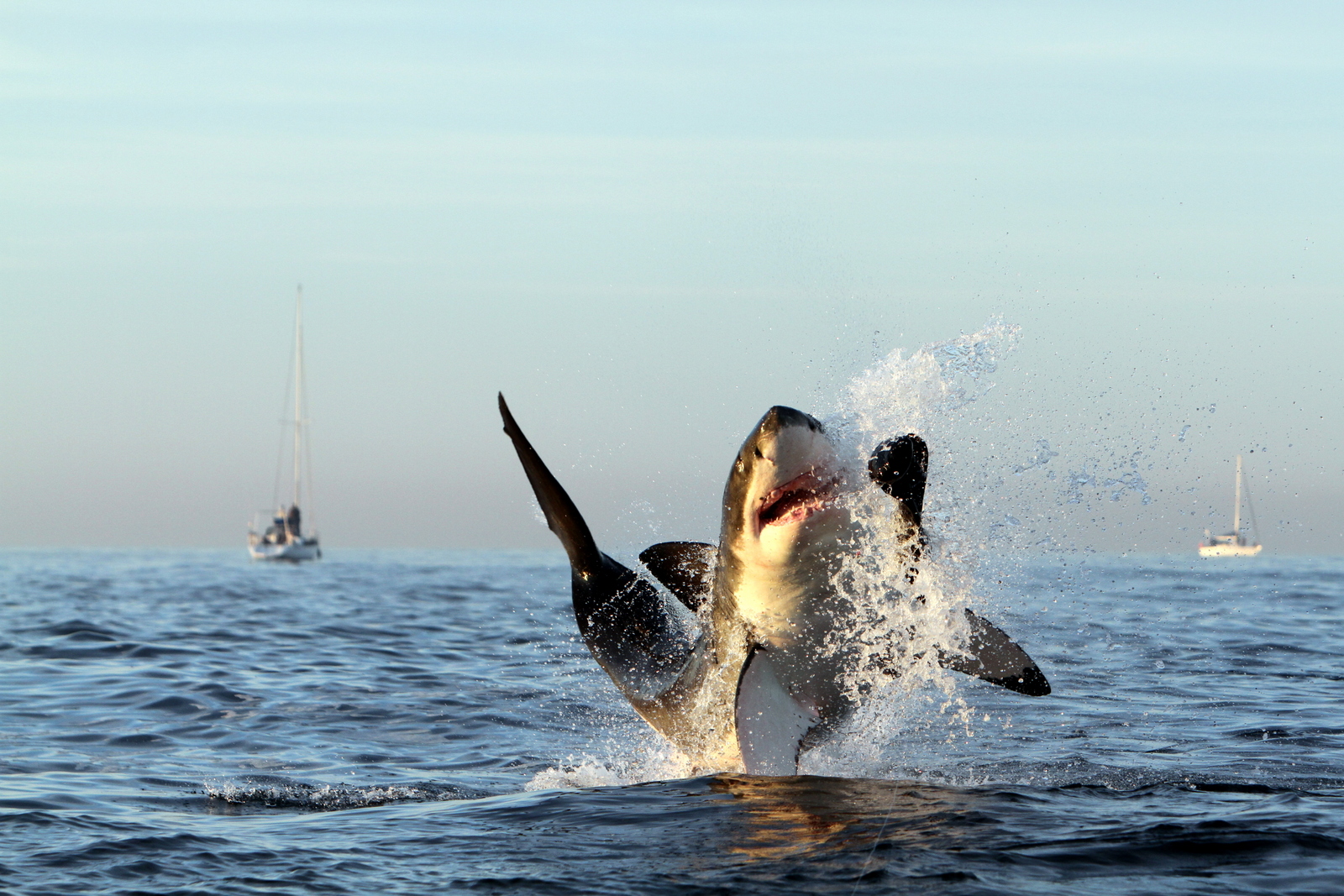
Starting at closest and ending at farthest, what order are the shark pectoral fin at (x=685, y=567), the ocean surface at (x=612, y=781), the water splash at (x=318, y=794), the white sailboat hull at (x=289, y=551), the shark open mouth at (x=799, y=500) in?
the ocean surface at (x=612, y=781), the shark open mouth at (x=799, y=500), the water splash at (x=318, y=794), the shark pectoral fin at (x=685, y=567), the white sailboat hull at (x=289, y=551)

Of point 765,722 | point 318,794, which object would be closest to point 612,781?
point 765,722

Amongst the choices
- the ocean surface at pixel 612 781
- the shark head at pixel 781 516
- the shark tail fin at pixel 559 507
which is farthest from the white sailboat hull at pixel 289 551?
the shark head at pixel 781 516

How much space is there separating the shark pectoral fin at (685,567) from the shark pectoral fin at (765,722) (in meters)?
1.16

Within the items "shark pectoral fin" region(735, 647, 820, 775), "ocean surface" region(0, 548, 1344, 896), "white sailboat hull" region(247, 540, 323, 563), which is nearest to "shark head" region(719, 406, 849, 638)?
"shark pectoral fin" region(735, 647, 820, 775)

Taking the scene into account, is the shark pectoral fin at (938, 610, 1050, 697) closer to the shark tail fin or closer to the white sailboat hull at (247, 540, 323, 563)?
the shark tail fin

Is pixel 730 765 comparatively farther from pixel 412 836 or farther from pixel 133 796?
pixel 133 796

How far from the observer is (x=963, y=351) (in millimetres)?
9867

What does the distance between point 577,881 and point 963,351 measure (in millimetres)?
5213

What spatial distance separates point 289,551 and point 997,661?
7254 centimetres

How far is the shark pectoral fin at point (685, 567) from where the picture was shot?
1015 centimetres

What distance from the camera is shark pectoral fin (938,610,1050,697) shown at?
30.5 feet

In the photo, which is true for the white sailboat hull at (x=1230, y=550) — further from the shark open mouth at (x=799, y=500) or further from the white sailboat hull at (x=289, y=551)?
the shark open mouth at (x=799, y=500)

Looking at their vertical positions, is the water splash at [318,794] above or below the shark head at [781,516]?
below

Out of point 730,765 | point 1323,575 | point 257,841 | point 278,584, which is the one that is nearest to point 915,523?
point 730,765
